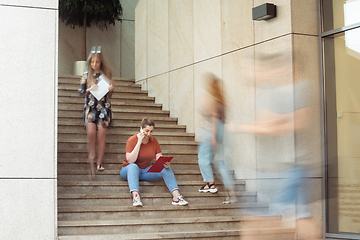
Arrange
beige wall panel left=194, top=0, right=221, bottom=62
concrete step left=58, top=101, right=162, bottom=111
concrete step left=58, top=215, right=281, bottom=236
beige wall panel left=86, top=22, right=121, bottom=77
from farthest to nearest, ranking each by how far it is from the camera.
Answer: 1. beige wall panel left=86, top=22, right=121, bottom=77
2. concrete step left=58, top=101, right=162, bottom=111
3. beige wall panel left=194, top=0, right=221, bottom=62
4. concrete step left=58, top=215, right=281, bottom=236

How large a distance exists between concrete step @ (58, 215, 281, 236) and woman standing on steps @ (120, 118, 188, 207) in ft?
1.14

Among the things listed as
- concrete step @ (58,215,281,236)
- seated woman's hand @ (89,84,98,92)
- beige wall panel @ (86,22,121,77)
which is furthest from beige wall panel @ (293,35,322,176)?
beige wall panel @ (86,22,121,77)

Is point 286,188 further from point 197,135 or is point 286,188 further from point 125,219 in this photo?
point 197,135

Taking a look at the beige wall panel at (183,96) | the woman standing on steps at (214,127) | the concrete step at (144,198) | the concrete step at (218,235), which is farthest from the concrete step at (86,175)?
the beige wall panel at (183,96)

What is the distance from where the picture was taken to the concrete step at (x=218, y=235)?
468 cm

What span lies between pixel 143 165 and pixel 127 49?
8537 mm

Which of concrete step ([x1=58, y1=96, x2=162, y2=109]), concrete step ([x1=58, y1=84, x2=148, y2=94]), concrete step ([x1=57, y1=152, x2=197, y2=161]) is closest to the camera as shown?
concrete step ([x1=57, y1=152, x2=197, y2=161])

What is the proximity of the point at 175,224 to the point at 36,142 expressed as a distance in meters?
1.83

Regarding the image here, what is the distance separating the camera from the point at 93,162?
600 centimetres

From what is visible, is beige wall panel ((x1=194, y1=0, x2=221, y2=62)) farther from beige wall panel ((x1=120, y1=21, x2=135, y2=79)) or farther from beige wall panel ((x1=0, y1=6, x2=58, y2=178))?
beige wall panel ((x1=120, y1=21, x2=135, y2=79))

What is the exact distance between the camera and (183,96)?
8.56m

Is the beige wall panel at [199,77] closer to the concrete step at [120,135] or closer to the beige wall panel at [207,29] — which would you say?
the beige wall panel at [207,29]

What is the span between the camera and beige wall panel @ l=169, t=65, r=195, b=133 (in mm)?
8266

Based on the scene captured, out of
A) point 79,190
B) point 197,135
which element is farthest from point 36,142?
point 197,135
